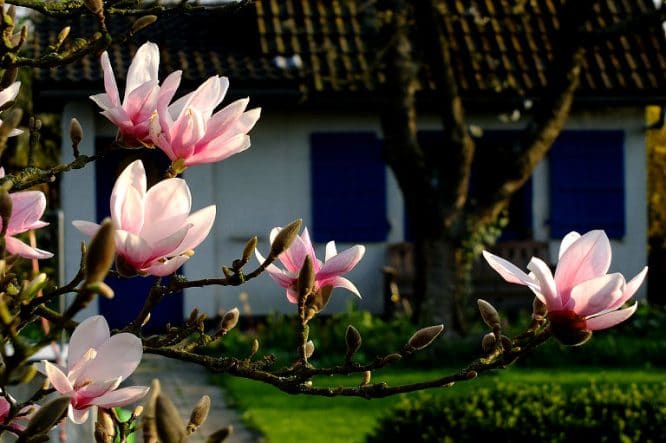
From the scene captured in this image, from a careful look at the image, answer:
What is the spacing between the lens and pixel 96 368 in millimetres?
1504

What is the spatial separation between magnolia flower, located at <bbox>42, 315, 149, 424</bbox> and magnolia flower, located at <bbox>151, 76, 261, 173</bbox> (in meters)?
0.28

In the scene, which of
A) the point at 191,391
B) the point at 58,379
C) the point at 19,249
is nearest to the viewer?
the point at 58,379

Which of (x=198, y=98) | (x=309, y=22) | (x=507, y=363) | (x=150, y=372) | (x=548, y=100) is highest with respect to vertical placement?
(x=309, y=22)

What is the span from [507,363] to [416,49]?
36.6 feet

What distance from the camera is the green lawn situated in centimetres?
862

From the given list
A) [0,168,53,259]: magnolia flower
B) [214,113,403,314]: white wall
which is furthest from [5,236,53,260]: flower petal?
[214,113,403,314]: white wall

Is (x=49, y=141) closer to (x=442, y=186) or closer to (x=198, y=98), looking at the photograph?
(x=442, y=186)

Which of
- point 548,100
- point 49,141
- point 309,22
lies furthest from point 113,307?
point 548,100

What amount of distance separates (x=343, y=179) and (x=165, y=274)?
12.7 m

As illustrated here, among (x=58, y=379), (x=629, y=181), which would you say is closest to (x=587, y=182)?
(x=629, y=181)

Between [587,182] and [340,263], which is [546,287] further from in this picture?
[587,182]

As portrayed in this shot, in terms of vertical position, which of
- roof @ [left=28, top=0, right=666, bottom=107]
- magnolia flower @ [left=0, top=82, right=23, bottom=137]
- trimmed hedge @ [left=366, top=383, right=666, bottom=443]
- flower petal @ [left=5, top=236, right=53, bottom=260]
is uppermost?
roof @ [left=28, top=0, right=666, bottom=107]

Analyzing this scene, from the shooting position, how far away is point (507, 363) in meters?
1.75

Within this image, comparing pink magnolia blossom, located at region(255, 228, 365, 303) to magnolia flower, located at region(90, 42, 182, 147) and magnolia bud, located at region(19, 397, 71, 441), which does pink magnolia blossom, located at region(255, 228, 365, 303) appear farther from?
magnolia bud, located at region(19, 397, 71, 441)
